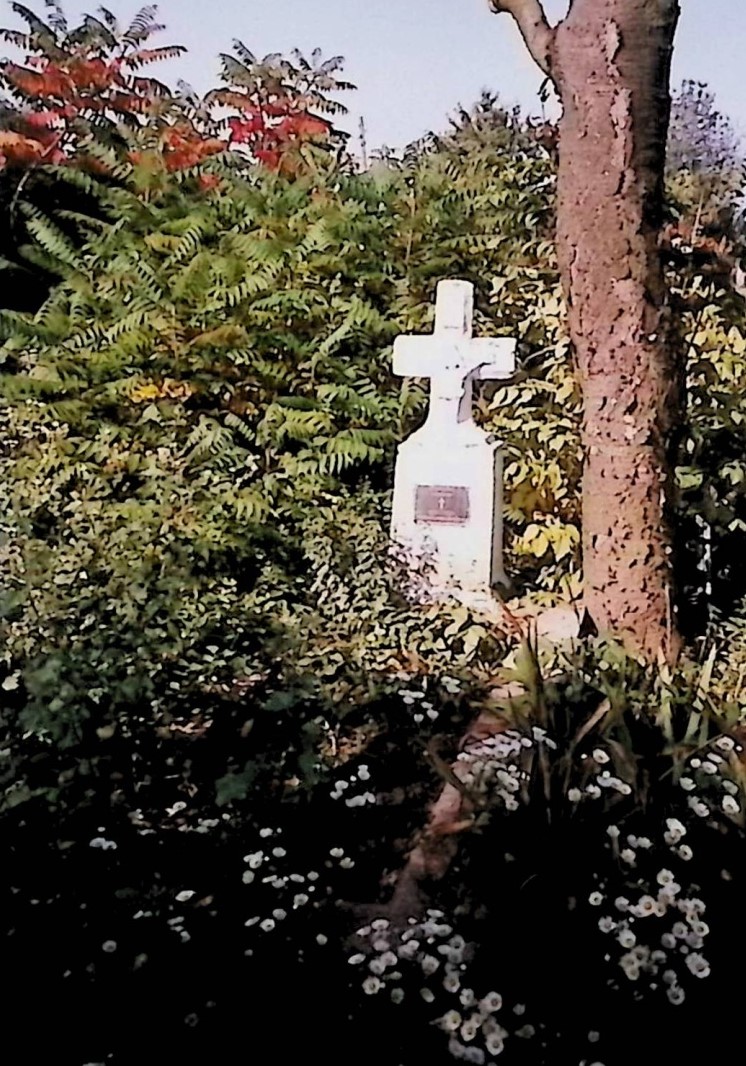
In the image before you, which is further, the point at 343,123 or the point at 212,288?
the point at 343,123

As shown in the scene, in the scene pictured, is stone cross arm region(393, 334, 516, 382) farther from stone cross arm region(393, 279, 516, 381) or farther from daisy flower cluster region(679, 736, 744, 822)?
daisy flower cluster region(679, 736, 744, 822)

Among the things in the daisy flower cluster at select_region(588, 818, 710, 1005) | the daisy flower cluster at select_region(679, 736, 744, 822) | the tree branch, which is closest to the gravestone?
the tree branch

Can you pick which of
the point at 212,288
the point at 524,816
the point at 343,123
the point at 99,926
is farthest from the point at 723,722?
the point at 343,123

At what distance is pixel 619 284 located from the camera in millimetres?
3408

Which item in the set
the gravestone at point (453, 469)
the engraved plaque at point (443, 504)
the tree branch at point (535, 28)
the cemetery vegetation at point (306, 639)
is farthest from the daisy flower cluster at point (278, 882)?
the tree branch at point (535, 28)

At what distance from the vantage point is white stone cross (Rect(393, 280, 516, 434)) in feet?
14.0

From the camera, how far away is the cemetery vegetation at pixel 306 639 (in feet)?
6.63

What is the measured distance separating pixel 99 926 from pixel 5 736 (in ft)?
2.48

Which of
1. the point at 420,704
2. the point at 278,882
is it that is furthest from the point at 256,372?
the point at 278,882

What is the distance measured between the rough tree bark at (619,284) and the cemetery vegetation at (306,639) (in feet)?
0.90

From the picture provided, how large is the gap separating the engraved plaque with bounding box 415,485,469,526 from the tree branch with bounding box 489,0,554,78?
145cm

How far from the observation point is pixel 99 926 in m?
2.14

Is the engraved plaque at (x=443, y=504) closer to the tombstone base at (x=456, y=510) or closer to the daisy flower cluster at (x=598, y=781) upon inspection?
the tombstone base at (x=456, y=510)

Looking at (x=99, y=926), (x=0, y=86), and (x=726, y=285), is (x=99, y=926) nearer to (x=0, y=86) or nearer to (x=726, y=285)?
(x=726, y=285)
